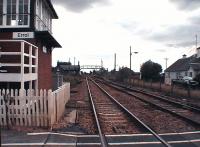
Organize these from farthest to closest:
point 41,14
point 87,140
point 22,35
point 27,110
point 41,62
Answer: point 41,62 → point 41,14 → point 22,35 → point 27,110 → point 87,140

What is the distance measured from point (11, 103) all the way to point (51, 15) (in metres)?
15.7

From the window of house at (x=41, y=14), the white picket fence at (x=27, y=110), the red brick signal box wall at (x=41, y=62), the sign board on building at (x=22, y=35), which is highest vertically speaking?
the window of house at (x=41, y=14)

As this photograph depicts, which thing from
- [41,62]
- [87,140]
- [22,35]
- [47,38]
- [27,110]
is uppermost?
[47,38]

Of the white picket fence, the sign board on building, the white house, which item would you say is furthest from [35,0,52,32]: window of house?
the white house

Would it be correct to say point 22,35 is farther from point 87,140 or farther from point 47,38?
point 87,140

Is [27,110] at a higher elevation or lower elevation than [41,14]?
lower

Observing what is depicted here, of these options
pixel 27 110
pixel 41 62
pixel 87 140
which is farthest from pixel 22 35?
pixel 87 140

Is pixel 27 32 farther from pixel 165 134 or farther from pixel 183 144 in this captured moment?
pixel 183 144

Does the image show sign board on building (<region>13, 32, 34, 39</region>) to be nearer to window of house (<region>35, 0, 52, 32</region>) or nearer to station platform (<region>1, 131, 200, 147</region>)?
window of house (<region>35, 0, 52, 32</region>)

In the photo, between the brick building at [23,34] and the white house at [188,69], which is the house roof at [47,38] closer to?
the brick building at [23,34]

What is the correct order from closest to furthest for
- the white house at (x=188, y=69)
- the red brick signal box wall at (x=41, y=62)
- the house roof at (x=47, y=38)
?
the red brick signal box wall at (x=41, y=62)
the house roof at (x=47, y=38)
the white house at (x=188, y=69)

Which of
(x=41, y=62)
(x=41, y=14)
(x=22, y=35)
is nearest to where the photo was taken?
(x=22, y=35)

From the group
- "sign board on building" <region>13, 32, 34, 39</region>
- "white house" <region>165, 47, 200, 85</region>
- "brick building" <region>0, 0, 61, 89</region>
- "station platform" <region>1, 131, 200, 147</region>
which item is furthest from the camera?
"white house" <region>165, 47, 200, 85</region>

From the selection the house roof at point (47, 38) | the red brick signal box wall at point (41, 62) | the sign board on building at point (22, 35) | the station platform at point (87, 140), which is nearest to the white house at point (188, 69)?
the house roof at point (47, 38)
